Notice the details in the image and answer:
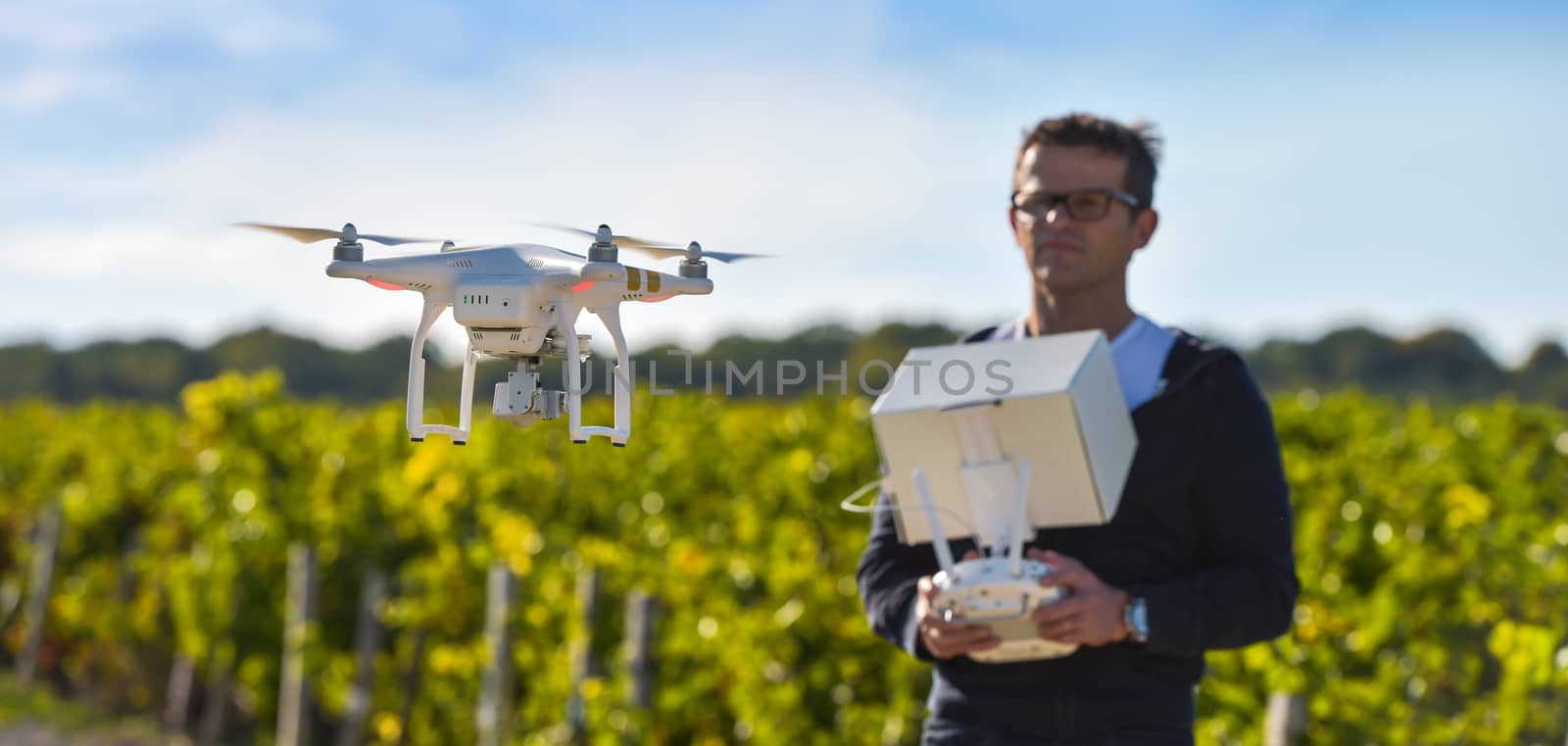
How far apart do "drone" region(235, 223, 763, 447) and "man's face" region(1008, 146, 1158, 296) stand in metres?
1.53

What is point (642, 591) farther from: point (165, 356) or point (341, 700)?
point (165, 356)

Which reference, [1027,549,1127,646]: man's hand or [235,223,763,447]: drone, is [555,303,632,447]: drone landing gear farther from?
[1027,549,1127,646]: man's hand

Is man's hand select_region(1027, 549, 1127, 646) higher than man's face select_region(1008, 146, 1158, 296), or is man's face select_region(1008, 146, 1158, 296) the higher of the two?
man's face select_region(1008, 146, 1158, 296)

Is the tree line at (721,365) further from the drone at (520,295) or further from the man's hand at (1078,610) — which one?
the man's hand at (1078,610)

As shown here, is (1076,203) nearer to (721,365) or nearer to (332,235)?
(721,365)

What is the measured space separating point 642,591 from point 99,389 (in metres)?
11.9

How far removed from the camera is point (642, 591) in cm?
633

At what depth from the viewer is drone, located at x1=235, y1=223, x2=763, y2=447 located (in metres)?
0.99

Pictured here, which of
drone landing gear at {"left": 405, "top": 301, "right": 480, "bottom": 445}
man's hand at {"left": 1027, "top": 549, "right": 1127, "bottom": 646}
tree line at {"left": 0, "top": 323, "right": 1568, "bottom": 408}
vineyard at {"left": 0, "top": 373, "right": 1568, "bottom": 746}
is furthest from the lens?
vineyard at {"left": 0, "top": 373, "right": 1568, "bottom": 746}

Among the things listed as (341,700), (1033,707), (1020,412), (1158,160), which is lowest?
(341,700)

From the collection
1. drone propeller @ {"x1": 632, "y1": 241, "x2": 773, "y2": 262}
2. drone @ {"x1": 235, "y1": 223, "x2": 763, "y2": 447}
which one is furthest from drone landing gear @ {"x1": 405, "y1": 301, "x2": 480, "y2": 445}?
Result: drone propeller @ {"x1": 632, "y1": 241, "x2": 773, "y2": 262}

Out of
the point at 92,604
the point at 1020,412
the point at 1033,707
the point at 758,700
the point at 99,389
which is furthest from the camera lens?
Result: the point at 99,389

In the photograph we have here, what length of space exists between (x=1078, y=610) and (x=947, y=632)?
20 centimetres

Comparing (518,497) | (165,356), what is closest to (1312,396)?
(518,497)
